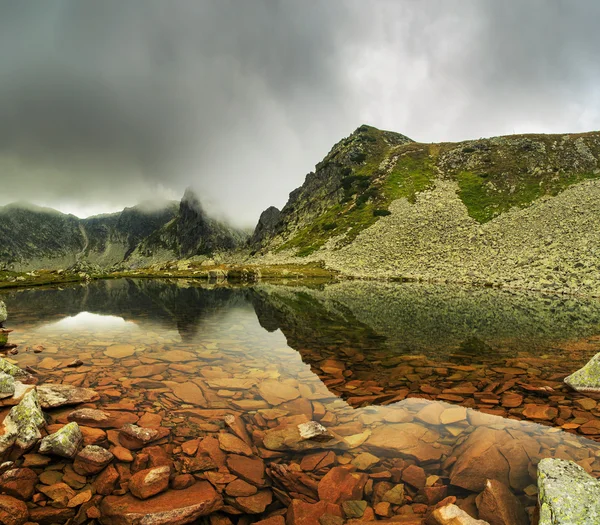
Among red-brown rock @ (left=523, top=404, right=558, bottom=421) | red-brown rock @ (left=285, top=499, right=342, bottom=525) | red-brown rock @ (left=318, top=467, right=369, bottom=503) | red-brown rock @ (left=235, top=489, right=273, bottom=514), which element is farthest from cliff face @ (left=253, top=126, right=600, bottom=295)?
red-brown rock @ (left=235, top=489, right=273, bottom=514)

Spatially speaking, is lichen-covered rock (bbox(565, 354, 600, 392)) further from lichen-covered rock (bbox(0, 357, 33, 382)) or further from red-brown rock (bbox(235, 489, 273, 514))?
lichen-covered rock (bbox(0, 357, 33, 382))

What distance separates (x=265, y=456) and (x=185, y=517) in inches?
92.6

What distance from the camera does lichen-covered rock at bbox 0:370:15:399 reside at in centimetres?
920

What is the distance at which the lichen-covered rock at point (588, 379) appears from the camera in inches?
455

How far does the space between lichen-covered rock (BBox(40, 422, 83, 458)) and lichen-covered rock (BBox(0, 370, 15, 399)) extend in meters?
3.45

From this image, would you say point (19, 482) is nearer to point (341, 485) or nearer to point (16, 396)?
point (16, 396)

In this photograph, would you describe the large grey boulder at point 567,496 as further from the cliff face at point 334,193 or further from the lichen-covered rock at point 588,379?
the cliff face at point 334,193

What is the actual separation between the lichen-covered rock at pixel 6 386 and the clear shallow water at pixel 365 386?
5.23 feet

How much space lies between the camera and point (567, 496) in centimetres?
534

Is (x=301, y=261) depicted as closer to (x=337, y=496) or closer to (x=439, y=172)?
(x=439, y=172)

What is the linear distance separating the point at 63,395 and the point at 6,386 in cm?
151

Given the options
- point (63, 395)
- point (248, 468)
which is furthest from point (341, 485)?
point (63, 395)

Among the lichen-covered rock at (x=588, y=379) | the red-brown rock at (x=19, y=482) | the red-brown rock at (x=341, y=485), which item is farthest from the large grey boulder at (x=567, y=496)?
the red-brown rock at (x=19, y=482)

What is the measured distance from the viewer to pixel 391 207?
121625 mm
